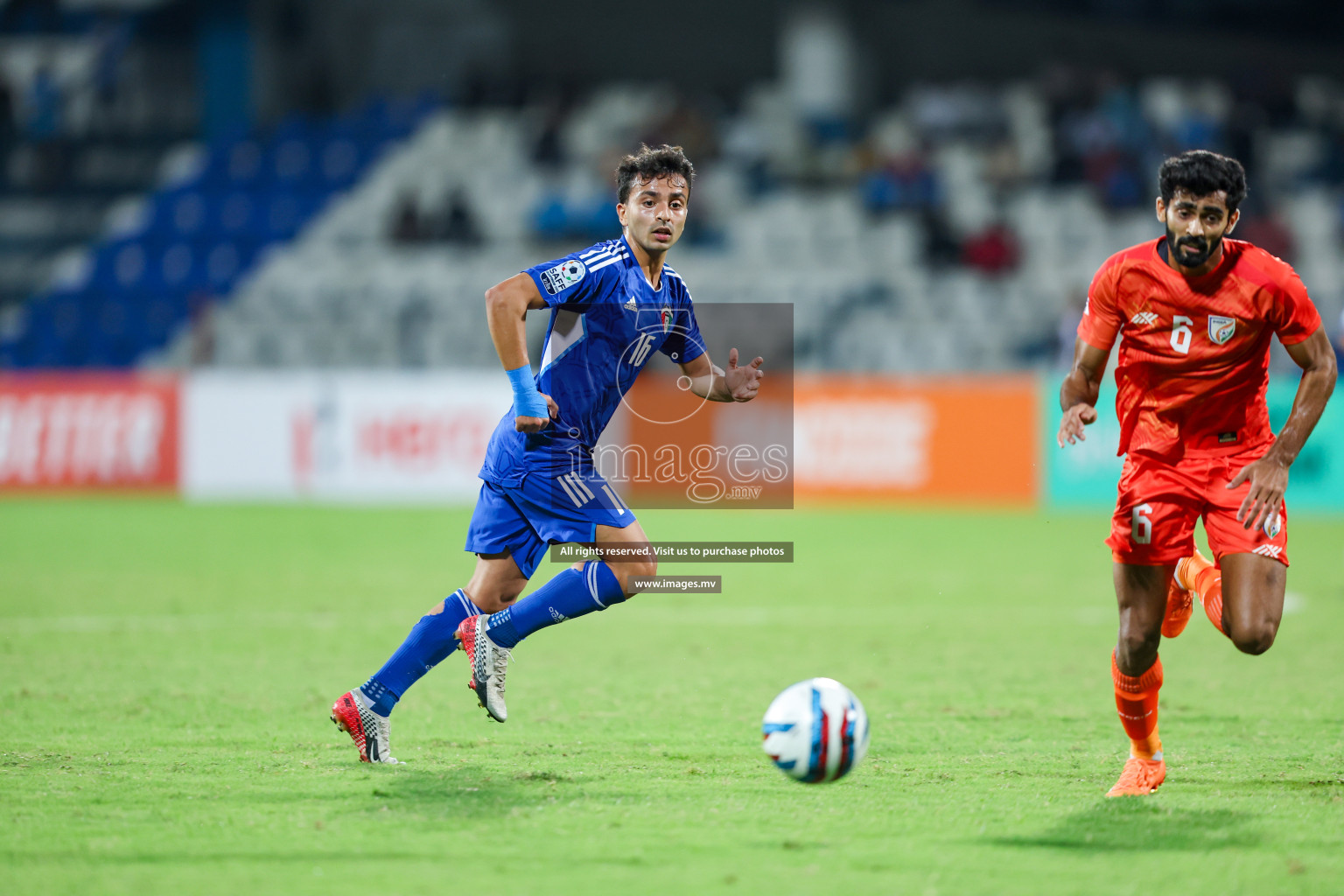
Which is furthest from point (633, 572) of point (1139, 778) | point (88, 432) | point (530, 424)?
point (88, 432)

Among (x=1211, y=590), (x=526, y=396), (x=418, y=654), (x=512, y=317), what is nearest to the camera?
(x=512, y=317)

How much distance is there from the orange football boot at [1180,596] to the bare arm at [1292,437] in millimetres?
663

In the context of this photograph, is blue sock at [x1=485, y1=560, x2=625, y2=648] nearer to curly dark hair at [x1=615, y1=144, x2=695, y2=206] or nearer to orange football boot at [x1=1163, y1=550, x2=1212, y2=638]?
curly dark hair at [x1=615, y1=144, x2=695, y2=206]

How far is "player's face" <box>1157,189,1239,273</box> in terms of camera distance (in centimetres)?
510

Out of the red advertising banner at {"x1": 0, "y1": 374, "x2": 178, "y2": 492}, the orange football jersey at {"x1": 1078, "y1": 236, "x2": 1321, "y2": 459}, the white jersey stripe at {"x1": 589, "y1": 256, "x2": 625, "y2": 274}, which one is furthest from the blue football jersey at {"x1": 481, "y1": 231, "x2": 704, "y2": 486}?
the red advertising banner at {"x1": 0, "y1": 374, "x2": 178, "y2": 492}

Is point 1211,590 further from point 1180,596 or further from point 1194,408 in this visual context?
point 1194,408

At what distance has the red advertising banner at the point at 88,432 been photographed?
1834cm

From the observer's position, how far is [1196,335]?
5273 mm

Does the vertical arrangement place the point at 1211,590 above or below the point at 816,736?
above

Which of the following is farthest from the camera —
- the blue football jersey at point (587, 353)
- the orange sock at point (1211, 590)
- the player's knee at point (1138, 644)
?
the blue football jersey at point (587, 353)

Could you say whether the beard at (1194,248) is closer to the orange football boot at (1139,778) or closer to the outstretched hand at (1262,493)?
the outstretched hand at (1262,493)

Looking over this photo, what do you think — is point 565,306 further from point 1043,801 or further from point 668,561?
point 668,561

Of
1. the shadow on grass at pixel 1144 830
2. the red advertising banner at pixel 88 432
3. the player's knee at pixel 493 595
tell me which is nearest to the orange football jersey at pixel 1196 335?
the shadow on grass at pixel 1144 830

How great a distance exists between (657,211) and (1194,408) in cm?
216
